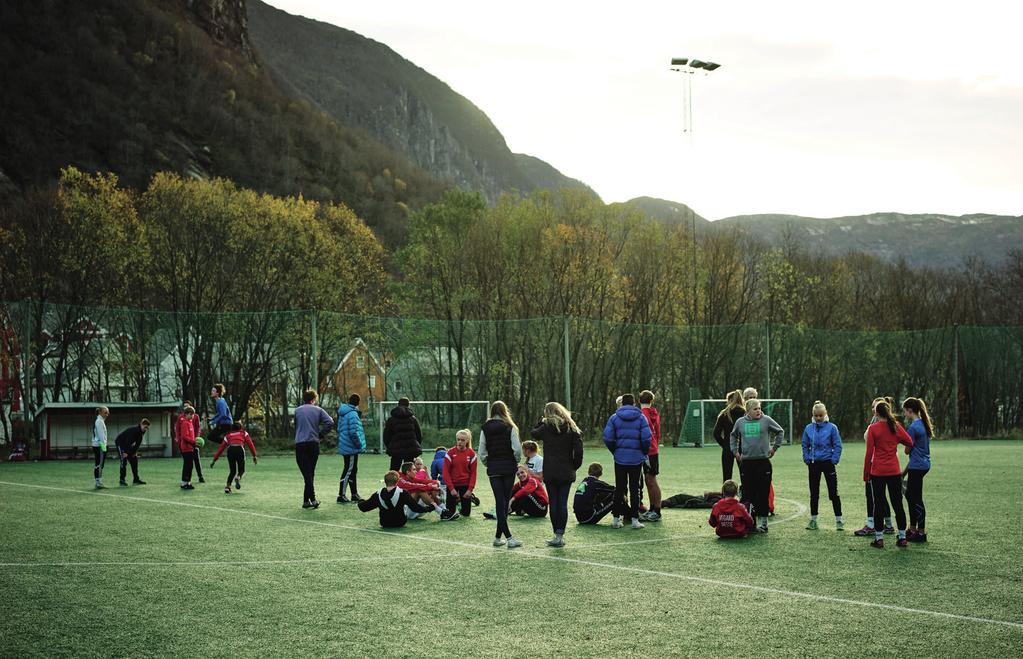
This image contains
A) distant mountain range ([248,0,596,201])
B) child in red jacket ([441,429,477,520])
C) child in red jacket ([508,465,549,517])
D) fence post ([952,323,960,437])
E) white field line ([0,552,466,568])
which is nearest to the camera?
white field line ([0,552,466,568])

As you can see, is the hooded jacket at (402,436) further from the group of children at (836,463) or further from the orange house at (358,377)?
the orange house at (358,377)

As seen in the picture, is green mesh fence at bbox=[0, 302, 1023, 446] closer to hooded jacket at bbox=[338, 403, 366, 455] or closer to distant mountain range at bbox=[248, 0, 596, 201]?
hooded jacket at bbox=[338, 403, 366, 455]

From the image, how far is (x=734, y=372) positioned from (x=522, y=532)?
112ft

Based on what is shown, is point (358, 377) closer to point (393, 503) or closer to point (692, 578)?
point (393, 503)

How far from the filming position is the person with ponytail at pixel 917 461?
12922 millimetres

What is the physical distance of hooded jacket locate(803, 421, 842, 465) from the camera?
553 inches

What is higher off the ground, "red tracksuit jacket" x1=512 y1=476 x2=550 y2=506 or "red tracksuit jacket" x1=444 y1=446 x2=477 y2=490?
"red tracksuit jacket" x1=444 y1=446 x2=477 y2=490

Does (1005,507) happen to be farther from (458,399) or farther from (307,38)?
(307,38)

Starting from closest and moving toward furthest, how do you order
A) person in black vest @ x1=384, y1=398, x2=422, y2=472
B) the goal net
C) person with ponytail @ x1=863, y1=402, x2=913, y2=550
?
person with ponytail @ x1=863, y1=402, x2=913, y2=550 → person in black vest @ x1=384, y1=398, x2=422, y2=472 → the goal net

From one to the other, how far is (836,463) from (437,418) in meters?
24.5

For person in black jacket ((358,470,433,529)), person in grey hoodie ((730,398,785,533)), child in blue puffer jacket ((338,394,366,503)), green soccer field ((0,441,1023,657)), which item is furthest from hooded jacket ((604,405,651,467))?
child in blue puffer jacket ((338,394,366,503))

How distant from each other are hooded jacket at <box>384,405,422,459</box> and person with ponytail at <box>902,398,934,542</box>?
7988mm

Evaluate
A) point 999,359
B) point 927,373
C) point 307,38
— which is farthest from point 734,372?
point 307,38

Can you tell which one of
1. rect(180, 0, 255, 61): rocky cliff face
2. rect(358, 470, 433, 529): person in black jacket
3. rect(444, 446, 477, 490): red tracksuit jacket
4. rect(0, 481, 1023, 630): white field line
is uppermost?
rect(180, 0, 255, 61): rocky cliff face
